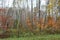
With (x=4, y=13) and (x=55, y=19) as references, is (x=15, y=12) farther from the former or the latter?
(x=55, y=19)

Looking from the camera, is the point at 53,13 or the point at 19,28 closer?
the point at 19,28

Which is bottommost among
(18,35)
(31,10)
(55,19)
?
(18,35)

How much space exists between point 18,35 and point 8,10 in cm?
194

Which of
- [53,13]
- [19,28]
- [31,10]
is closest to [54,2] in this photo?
[53,13]

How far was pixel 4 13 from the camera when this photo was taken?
10.1 meters

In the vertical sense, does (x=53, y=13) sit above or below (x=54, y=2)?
below

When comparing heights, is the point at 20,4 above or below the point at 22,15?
above

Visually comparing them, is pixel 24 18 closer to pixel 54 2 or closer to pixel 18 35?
pixel 18 35

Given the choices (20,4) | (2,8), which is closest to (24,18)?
(20,4)

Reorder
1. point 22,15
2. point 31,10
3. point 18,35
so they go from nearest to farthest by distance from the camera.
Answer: point 18,35, point 22,15, point 31,10

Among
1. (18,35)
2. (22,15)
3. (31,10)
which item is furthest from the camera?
(31,10)

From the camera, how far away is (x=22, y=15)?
1006 cm

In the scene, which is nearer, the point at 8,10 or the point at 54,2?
the point at 8,10

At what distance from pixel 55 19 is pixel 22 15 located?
2936 mm
